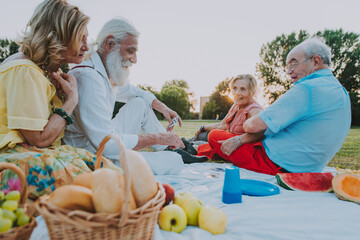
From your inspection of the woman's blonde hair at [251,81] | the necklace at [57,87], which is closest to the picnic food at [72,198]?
the necklace at [57,87]

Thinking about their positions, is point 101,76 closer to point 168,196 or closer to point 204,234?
point 168,196

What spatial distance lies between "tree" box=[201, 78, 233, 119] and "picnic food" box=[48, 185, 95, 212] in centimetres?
5268

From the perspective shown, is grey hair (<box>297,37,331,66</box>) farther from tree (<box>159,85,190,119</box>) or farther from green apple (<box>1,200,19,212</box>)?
tree (<box>159,85,190,119</box>)


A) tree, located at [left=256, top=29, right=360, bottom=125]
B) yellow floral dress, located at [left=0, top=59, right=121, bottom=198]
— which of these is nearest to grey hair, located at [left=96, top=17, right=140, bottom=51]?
yellow floral dress, located at [left=0, top=59, right=121, bottom=198]

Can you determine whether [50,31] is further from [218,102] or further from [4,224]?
[218,102]

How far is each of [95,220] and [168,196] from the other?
2.63ft

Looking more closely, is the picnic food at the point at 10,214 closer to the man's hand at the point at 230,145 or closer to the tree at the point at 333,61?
the man's hand at the point at 230,145

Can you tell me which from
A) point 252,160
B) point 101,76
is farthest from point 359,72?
point 101,76

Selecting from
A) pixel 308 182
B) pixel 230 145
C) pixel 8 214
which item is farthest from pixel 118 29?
pixel 308 182

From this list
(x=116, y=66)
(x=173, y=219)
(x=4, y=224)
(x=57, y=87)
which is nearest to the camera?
(x=4, y=224)

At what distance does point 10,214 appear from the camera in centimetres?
104

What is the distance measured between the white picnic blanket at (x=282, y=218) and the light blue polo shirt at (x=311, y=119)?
0.63 meters

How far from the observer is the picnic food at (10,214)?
39.4 inches

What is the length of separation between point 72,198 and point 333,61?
120 feet
